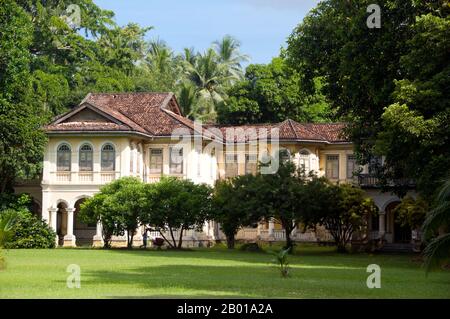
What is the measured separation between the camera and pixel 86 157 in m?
46.6

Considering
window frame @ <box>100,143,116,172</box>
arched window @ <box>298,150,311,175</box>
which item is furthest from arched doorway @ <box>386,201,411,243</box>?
window frame @ <box>100,143,116,172</box>

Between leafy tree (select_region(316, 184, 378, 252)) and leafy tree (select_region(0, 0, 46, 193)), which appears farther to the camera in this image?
leafy tree (select_region(316, 184, 378, 252))

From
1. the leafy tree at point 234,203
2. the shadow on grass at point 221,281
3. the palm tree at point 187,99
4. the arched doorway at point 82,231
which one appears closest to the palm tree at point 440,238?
the shadow on grass at point 221,281

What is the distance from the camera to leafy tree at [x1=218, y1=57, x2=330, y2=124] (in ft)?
203

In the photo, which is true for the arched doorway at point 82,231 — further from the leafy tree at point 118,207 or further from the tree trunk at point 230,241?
the tree trunk at point 230,241

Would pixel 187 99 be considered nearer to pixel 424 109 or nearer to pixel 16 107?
pixel 16 107

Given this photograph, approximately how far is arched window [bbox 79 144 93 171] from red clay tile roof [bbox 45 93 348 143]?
1.32 meters

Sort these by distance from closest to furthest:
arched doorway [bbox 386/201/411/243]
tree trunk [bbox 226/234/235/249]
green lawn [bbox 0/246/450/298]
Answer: green lawn [bbox 0/246/450/298], tree trunk [bbox 226/234/235/249], arched doorway [bbox 386/201/411/243]

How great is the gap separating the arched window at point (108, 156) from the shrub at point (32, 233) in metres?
4.87

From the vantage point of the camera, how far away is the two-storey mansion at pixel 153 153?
46281 millimetres

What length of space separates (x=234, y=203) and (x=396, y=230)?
13042 mm

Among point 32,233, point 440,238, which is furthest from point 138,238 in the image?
point 440,238

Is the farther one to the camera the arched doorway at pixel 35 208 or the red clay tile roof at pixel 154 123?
the arched doorway at pixel 35 208

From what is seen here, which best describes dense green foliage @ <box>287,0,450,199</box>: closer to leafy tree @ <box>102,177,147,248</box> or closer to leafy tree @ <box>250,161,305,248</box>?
leafy tree @ <box>250,161,305,248</box>
